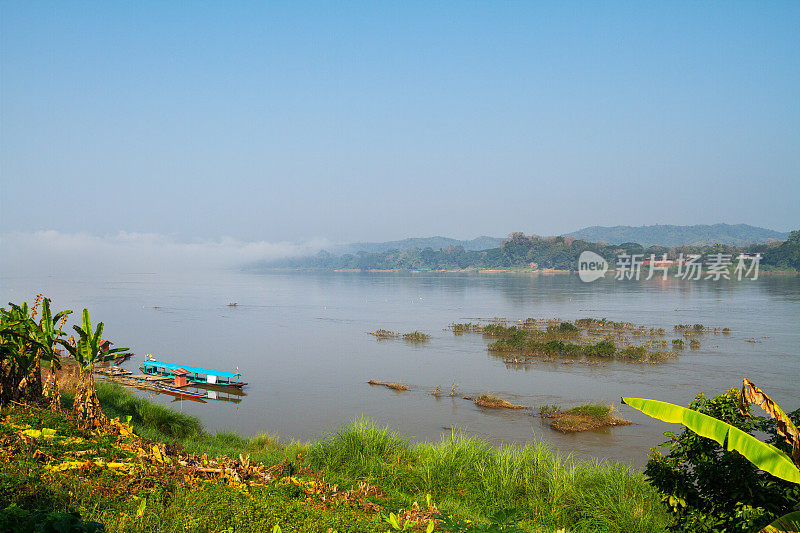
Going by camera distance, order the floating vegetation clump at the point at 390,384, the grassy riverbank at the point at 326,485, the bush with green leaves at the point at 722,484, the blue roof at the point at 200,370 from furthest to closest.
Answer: the blue roof at the point at 200,370, the floating vegetation clump at the point at 390,384, the grassy riverbank at the point at 326,485, the bush with green leaves at the point at 722,484

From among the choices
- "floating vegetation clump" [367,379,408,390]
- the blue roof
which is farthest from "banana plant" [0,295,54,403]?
"floating vegetation clump" [367,379,408,390]

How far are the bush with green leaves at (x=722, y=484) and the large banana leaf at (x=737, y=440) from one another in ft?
1.72

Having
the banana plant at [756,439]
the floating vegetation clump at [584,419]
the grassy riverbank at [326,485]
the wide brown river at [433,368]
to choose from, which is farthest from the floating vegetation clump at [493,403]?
the banana plant at [756,439]

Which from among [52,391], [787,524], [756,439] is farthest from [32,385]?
[787,524]

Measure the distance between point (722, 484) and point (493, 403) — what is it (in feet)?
44.0

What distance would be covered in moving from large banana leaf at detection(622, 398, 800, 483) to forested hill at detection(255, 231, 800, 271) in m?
110

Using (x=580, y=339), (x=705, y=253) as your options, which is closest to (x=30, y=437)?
(x=580, y=339)

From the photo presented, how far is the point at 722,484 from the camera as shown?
13.7ft

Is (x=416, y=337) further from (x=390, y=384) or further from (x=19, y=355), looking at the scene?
(x=19, y=355)

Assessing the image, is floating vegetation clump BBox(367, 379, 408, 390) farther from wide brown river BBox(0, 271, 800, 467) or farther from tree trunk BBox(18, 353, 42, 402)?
tree trunk BBox(18, 353, 42, 402)

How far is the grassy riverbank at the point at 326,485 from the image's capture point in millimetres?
4371

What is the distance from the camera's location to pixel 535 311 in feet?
148

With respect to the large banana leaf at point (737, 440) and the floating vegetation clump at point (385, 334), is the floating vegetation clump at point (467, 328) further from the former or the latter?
the large banana leaf at point (737, 440)

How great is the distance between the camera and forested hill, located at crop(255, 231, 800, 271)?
97.1 m
